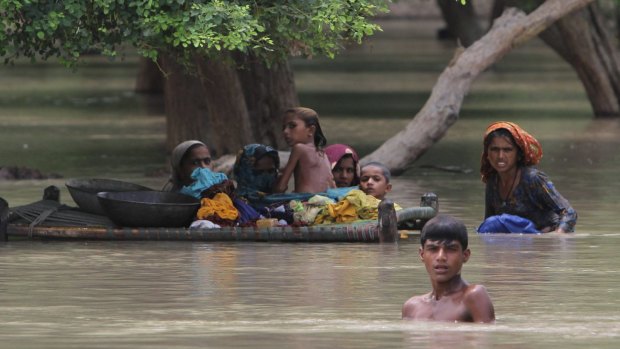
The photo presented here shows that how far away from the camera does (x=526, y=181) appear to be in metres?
14.1

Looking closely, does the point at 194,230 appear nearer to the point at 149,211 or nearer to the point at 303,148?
the point at 149,211

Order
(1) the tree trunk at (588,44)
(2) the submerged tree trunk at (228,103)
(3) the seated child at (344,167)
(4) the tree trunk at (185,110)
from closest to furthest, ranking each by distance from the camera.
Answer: (3) the seated child at (344,167)
(2) the submerged tree trunk at (228,103)
(4) the tree trunk at (185,110)
(1) the tree trunk at (588,44)

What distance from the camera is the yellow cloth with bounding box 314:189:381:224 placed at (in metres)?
13.9

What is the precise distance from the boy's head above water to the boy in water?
4619 mm

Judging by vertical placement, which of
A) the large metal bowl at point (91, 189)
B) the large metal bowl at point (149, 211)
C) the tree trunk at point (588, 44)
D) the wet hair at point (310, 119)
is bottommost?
the large metal bowl at point (149, 211)

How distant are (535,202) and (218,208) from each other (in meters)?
2.35

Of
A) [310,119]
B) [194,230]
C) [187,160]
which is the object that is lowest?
[194,230]

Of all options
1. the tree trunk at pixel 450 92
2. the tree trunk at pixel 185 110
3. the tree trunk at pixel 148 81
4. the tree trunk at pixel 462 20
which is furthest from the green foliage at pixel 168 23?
the tree trunk at pixel 462 20

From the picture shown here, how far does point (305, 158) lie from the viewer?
14656 millimetres

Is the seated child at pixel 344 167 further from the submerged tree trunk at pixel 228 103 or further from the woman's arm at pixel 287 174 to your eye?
the submerged tree trunk at pixel 228 103

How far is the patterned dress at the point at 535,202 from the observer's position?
14.1 m

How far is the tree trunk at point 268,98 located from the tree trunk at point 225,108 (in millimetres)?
350

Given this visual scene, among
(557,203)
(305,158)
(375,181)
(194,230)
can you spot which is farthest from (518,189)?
(194,230)

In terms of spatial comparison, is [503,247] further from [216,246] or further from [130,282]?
[130,282]
